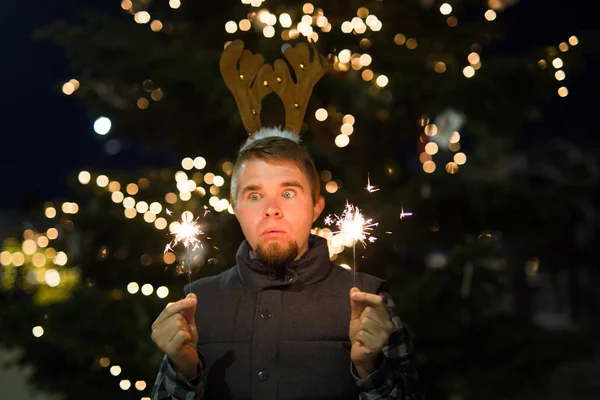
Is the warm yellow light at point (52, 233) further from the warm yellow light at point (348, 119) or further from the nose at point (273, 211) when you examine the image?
the nose at point (273, 211)

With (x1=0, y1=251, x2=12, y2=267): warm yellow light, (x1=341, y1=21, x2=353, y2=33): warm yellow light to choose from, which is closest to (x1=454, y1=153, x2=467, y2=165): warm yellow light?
(x1=341, y1=21, x2=353, y2=33): warm yellow light

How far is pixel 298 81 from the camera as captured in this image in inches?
107

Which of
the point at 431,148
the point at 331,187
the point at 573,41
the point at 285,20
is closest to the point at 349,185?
the point at 331,187

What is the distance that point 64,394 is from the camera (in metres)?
4.78

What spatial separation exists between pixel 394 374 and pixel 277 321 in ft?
1.29

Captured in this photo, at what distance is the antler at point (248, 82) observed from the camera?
267 centimetres

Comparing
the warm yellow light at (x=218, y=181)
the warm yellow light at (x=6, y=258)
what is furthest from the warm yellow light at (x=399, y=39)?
the warm yellow light at (x=6, y=258)

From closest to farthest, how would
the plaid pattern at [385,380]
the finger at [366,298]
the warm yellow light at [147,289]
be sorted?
the finger at [366,298] → the plaid pattern at [385,380] → the warm yellow light at [147,289]

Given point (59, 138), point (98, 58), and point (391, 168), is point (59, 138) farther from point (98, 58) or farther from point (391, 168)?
point (391, 168)

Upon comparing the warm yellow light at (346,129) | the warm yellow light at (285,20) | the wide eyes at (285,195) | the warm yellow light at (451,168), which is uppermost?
the warm yellow light at (285,20)

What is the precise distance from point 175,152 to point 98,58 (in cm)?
99

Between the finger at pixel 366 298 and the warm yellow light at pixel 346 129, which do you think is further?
the warm yellow light at pixel 346 129

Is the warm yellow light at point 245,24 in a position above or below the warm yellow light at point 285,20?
above

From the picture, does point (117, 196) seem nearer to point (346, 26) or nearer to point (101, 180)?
point (101, 180)
